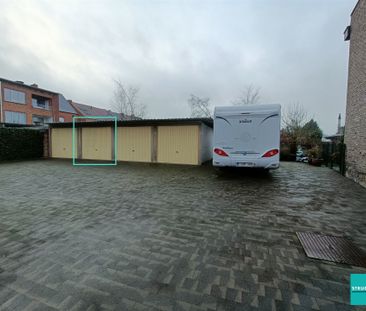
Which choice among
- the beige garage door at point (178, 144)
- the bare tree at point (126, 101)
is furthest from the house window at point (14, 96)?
the beige garage door at point (178, 144)

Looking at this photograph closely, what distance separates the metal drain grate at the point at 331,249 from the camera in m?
2.27

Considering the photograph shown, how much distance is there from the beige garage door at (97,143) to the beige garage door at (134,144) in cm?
93

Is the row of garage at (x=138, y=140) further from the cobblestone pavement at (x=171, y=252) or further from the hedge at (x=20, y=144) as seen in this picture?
the cobblestone pavement at (x=171, y=252)

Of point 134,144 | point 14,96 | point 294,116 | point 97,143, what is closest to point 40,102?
point 14,96

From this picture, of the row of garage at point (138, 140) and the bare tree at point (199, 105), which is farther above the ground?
the bare tree at point (199, 105)

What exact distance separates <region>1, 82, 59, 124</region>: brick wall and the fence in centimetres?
3415

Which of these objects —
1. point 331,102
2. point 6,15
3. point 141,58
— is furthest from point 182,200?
point 331,102

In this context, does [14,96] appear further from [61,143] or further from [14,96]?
[61,143]

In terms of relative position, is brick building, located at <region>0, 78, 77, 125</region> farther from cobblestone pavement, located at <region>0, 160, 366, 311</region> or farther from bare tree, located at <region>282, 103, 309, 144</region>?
bare tree, located at <region>282, 103, 309, 144</region>

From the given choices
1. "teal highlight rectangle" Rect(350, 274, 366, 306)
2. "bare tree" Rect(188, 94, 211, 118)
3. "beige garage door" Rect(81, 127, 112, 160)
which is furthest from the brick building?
"teal highlight rectangle" Rect(350, 274, 366, 306)

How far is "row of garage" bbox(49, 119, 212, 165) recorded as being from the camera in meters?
11.4

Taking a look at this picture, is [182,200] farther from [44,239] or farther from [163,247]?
[44,239]

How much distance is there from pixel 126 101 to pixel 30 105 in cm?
1500

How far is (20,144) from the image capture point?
44.8 ft
